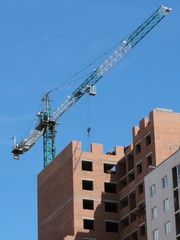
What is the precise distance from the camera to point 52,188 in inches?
7416

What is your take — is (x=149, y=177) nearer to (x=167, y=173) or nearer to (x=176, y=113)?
(x=167, y=173)

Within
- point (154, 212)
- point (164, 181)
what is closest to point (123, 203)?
point (154, 212)

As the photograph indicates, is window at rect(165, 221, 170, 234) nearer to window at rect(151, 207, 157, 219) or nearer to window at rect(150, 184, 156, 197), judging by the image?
window at rect(151, 207, 157, 219)

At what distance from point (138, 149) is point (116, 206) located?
13.2 m

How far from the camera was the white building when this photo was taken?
147m

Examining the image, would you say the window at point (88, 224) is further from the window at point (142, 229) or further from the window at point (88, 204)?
the window at point (142, 229)

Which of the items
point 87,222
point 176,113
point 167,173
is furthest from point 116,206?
point 167,173

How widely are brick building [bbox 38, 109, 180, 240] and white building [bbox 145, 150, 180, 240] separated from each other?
11882mm

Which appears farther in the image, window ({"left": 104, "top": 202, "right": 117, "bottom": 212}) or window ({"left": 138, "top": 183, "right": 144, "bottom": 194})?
window ({"left": 104, "top": 202, "right": 117, "bottom": 212})

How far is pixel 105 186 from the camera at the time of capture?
18425 centimetres

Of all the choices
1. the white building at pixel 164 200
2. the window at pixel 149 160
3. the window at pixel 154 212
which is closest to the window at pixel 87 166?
the window at pixel 149 160

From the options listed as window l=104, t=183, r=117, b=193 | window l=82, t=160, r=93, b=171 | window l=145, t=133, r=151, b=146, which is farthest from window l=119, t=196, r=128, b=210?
window l=145, t=133, r=151, b=146

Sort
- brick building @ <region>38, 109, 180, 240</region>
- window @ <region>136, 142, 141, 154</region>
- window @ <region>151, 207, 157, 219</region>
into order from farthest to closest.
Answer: window @ <region>136, 142, 141, 154</region> → brick building @ <region>38, 109, 180, 240</region> → window @ <region>151, 207, 157, 219</region>

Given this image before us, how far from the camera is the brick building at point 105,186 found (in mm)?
170125
